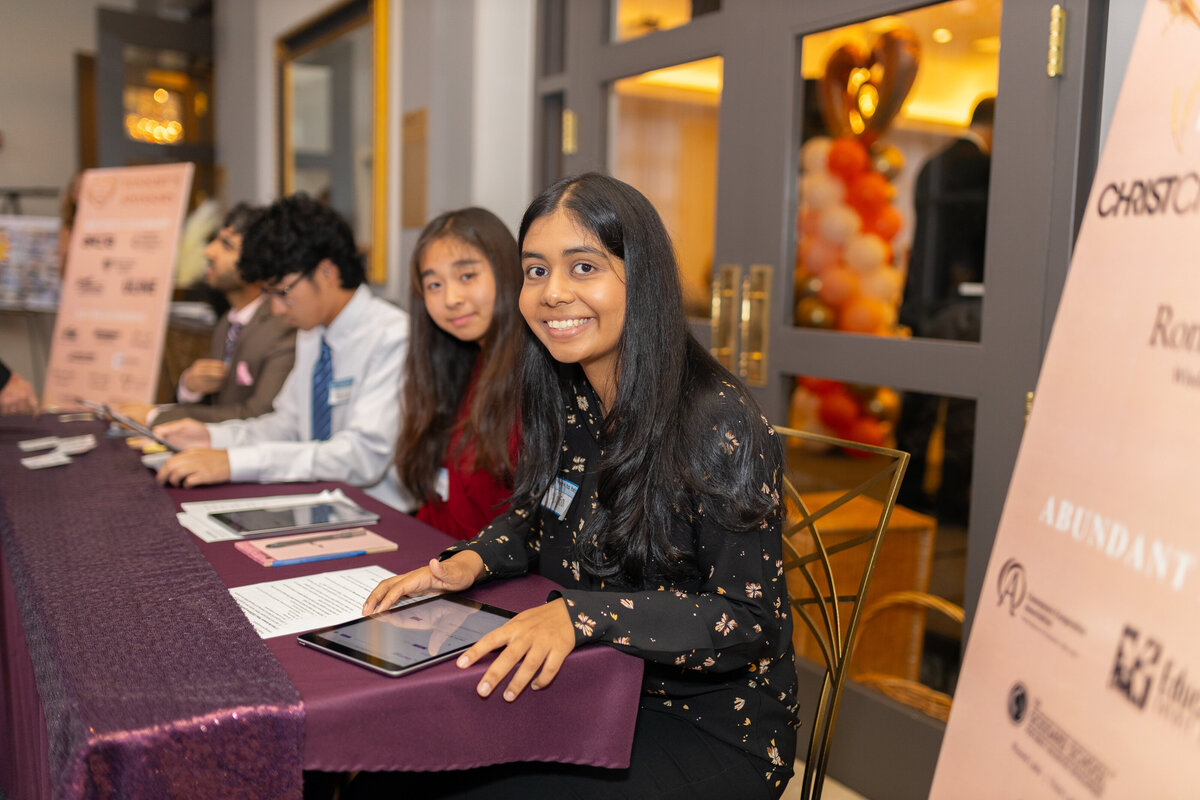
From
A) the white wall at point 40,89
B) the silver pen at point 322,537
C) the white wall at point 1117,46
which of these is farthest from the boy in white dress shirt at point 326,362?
the white wall at point 40,89

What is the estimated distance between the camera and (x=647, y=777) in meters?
1.20

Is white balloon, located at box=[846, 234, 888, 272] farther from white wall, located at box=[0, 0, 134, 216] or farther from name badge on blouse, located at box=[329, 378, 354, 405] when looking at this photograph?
white wall, located at box=[0, 0, 134, 216]

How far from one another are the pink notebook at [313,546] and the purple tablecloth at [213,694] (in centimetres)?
2

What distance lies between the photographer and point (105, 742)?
2.77 feet

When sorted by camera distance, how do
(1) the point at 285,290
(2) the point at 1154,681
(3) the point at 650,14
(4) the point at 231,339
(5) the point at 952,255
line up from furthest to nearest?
(4) the point at 231,339 → (3) the point at 650,14 → (5) the point at 952,255 → (1) the point at 285,290 → (2) the point at 1154,681

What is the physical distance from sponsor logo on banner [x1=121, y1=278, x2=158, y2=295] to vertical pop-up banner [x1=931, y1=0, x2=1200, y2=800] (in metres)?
3.25

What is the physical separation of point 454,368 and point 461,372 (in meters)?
0.02

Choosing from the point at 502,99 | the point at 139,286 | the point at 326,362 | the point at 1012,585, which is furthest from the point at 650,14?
the point at 1012,585

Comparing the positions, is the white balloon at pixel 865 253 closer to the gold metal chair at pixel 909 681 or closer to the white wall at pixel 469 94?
the gold metal chair at pixel 909 681

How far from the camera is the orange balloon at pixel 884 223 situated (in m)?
2.67

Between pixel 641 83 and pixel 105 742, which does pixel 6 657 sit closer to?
pixel 105 742

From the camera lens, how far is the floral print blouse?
1118 mm

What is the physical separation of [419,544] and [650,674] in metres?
0.46

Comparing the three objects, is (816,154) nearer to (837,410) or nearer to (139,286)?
(837,410)
